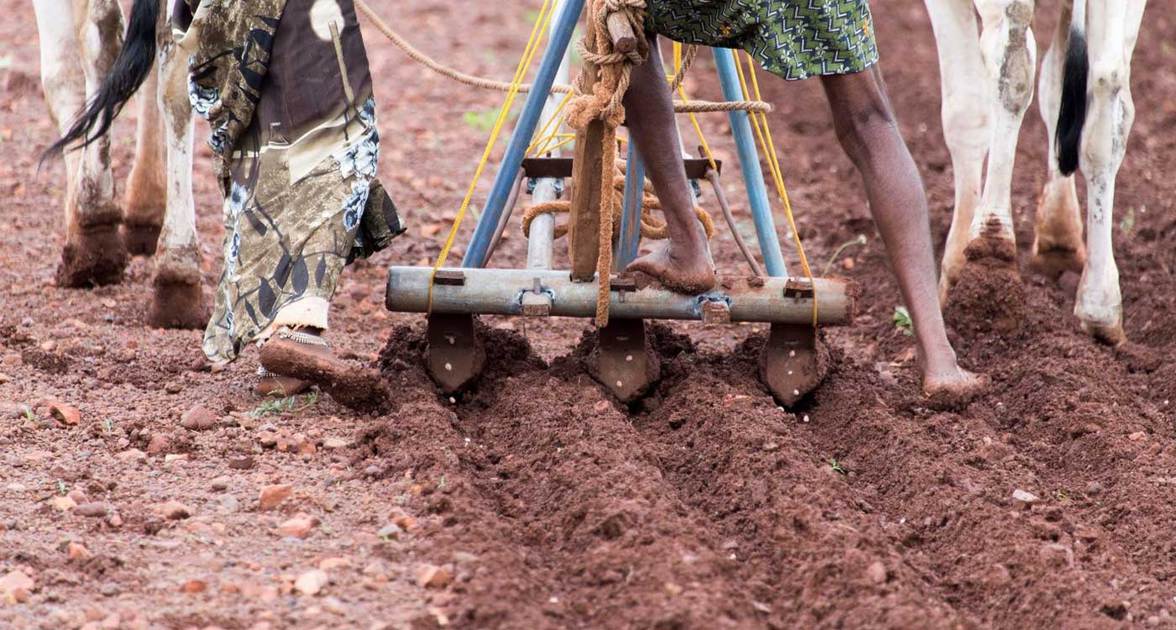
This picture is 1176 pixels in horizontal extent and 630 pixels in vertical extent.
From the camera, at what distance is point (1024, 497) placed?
3707 mm

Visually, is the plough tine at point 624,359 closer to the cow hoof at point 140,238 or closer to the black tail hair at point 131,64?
the black tail hair at point 131,64

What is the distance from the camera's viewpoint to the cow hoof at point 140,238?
19.1 ft

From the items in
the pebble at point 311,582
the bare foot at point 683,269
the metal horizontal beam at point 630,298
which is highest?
the bare foot at point 683,269

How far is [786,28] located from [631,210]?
79 cm

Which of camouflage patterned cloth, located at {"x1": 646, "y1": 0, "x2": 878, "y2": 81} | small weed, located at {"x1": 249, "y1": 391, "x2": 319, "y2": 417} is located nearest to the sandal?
small weed, located at {"x1": 249, "y1": 391, "x2": 319, "y2": 417}

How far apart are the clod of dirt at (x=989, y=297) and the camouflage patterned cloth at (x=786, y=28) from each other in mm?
1321

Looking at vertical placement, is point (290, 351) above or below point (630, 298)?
below

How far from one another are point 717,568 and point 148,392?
1.89m

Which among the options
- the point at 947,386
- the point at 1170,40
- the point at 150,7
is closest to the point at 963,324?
the point at 947,386

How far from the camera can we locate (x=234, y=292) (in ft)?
13.8

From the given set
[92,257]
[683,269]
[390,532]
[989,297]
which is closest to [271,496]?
[390,532]

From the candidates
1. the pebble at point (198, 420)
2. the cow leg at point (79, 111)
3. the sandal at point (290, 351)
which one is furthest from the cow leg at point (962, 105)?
the cow leg at point (79, 111)

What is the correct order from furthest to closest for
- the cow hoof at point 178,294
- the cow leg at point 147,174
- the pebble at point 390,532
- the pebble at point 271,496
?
the cow leg at point 147,174
the cow hoof at point 178,294
the pebble at point 271,496
the pebble at point 390,532

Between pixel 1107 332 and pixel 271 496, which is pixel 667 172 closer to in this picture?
pixel 271 496
